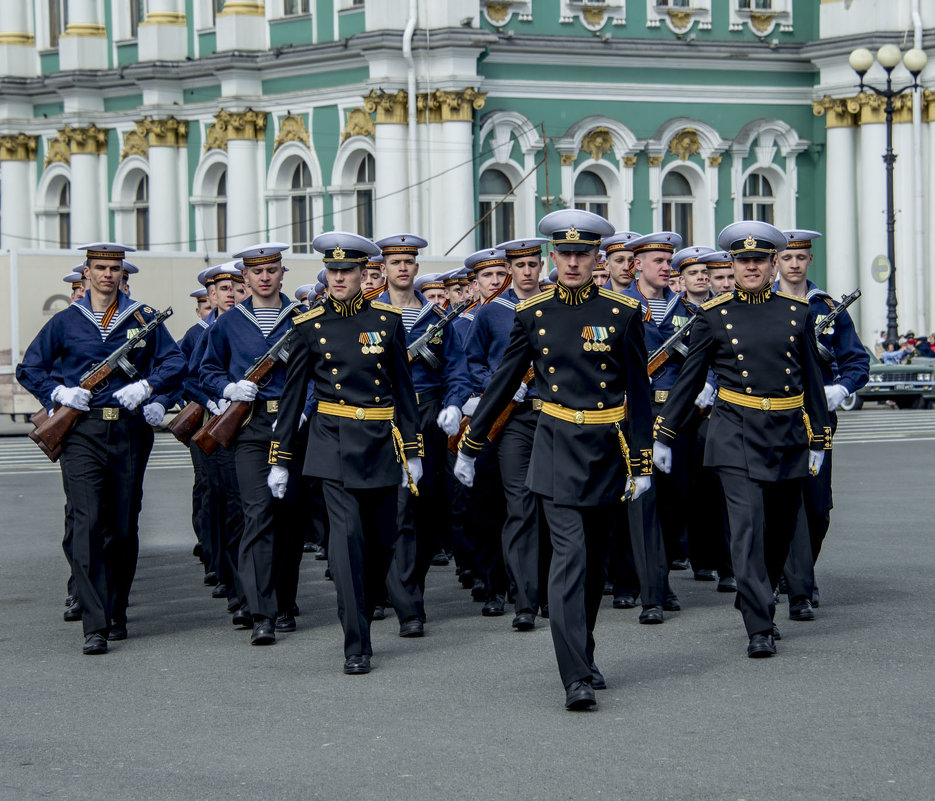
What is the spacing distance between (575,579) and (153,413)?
306cm

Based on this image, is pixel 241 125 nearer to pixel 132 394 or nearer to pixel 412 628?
pixel 132 394

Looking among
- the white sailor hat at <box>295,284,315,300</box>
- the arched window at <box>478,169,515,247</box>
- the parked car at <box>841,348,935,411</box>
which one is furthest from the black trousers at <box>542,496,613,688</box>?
the arched window at <box>478,169,515,247</box>

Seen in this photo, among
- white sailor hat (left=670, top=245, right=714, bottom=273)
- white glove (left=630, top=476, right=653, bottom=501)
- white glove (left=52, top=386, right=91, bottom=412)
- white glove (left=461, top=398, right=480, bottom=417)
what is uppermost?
white sailor hat (left=670, top=245, right=714, bottom=273)

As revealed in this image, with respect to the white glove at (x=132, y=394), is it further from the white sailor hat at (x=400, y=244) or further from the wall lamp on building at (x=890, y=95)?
the wall lamp on building at (x=890, y=95)

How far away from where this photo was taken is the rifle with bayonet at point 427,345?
1135cm

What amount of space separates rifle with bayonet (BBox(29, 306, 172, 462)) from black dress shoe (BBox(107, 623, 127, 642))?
93 cm

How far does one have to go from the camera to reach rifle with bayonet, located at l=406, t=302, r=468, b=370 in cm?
1135

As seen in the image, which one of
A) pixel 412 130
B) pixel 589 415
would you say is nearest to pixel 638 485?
pixel 589 415

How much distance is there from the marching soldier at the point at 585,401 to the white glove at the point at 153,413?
2.47 metres

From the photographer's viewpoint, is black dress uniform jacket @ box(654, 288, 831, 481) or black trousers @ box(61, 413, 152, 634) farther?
black trousers @ box(61, 413, 152, 634)

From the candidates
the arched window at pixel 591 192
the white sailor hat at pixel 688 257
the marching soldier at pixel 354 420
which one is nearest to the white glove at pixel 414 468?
the marching soldier at pixel 354 420

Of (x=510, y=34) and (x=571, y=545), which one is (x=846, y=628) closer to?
(x=571, y=545)

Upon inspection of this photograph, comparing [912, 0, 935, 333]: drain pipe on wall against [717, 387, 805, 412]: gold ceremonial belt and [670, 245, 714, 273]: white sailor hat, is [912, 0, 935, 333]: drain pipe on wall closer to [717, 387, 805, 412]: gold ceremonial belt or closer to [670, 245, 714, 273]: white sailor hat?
[670, 245, 714, 273]: white sailor hat

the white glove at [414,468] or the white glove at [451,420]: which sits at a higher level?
the white glove at [451,420]
